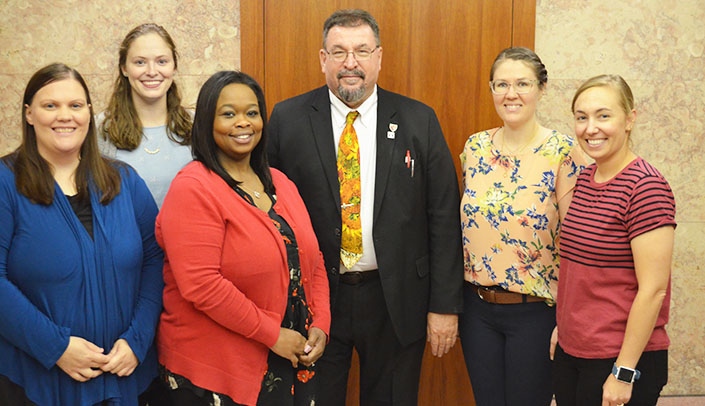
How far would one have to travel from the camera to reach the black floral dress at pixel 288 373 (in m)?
2.20

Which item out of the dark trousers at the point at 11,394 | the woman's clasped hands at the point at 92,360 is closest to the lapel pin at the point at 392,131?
the woman's clasped hands at the point at 92,360

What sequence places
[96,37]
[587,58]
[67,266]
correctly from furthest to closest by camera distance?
[587,58] → [96,37] → [67,266]

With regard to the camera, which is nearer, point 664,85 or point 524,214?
point 524,214

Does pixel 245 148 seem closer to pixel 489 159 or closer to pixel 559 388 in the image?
pixel 489 159

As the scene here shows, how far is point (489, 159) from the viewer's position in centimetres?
268

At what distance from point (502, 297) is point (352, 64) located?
106 centimetres

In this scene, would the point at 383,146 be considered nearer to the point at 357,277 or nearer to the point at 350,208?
the point at 350,208

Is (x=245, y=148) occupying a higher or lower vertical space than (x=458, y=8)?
lower

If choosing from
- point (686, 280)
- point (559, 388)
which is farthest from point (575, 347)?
point (686, 280)

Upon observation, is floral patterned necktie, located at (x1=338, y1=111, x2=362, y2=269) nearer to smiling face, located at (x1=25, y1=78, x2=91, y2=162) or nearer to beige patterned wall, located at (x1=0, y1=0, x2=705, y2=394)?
smiling face, located at (x1=25, y1=78, x2=91, y2=162)

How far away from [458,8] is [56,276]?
2.34 metres

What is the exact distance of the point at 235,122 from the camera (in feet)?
7.42

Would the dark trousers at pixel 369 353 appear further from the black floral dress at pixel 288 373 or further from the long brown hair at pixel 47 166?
the long brown hair at pixel 47 166

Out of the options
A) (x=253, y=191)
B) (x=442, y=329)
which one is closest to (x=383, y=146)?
(x=253, y=191)
